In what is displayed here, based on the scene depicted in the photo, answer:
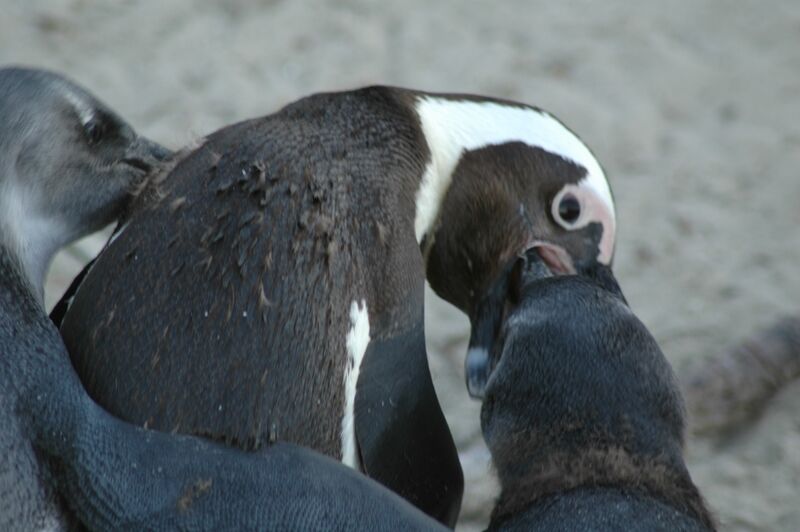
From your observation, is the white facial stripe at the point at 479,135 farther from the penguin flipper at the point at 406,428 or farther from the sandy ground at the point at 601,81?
the sandy ground at the point at 601,81

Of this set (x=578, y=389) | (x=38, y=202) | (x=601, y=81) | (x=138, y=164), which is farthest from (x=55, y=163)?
(x=601, y=81)

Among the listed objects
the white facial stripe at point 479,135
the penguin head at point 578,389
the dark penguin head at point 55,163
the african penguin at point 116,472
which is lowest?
the african penguin at point 116,472

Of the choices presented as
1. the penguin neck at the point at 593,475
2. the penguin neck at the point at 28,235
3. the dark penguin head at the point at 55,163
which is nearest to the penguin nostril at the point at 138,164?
the dark penguin head at the point at 55,163

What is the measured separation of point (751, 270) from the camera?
3912mm

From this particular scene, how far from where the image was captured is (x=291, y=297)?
6.68 ft

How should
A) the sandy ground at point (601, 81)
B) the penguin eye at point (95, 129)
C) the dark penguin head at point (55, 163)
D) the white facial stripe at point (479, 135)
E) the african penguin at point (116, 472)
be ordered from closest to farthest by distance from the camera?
1. the african penguin at point (116, 472)
2. the dark penguin head at point (55, 163)
3. the penguin eye at point (95, 129)
4. the white facial stripe at point (479, 135)
5. the sandy ground at point (601, 81)

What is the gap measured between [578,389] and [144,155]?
77cm

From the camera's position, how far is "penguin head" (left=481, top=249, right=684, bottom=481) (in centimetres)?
200

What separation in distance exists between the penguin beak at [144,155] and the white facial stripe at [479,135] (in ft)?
1.28

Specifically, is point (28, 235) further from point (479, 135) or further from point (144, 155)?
point (479, 135)

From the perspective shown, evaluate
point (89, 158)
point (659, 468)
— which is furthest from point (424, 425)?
point (89, 158)

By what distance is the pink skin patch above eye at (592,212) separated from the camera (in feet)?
8.16

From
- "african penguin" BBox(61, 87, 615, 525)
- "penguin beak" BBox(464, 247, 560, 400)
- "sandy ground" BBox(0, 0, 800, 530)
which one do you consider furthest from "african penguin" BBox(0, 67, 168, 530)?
"sandy ground" BBox(0, 0, 800, 530)

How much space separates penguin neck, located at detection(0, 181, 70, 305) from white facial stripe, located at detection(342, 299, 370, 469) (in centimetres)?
40
